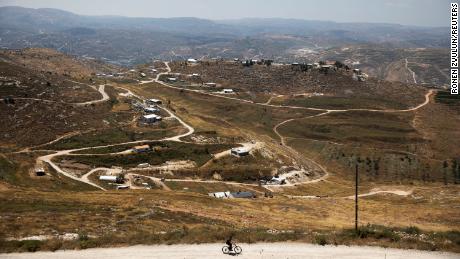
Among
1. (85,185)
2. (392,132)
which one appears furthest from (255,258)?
(392,132)

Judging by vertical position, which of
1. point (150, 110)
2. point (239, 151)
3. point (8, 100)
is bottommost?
point (239, 151)

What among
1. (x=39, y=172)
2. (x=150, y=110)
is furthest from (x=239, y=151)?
(x=39, y=172)

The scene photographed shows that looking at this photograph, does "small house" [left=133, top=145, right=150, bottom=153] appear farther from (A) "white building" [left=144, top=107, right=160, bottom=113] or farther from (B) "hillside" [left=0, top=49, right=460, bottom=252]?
(A) "white building" [left=144, top=107, right=160, bottom=113]

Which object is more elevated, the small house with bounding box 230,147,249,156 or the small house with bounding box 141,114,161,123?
the small house with bounding box 141,114,161,123

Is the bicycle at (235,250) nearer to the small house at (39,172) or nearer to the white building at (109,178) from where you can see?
the white building at (109,178)

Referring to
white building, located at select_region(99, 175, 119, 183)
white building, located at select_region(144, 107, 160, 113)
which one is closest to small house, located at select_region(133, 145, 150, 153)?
white building, located at select_region(99, 175, 119, 183)

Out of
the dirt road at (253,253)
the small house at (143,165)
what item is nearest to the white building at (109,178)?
the small house at (143,165)

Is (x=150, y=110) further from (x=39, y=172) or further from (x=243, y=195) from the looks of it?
(x=243, y=195)

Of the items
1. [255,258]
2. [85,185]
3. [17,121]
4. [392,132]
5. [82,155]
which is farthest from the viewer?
[392,132]

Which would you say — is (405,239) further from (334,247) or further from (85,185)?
(85,185)
